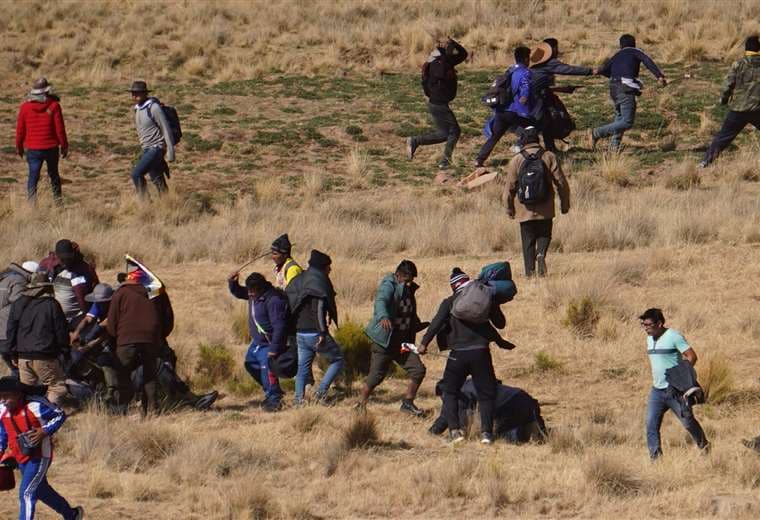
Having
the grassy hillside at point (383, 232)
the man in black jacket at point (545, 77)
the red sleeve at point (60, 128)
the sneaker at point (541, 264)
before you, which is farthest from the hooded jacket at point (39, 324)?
the man in black jacket at point (545, 77)

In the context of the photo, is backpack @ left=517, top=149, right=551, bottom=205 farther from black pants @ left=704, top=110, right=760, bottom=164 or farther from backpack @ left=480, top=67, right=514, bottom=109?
black pants @ left=704, top=110, right=760, bottom=164

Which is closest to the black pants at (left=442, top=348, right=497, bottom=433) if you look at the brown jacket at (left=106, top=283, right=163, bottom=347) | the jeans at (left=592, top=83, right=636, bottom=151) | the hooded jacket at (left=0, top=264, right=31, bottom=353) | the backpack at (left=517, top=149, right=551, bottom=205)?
the brown jacket at (left=106, top=283, right=163, bottom=347)

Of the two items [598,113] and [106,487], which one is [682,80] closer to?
[598,113]

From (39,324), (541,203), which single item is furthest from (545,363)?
(39,324)

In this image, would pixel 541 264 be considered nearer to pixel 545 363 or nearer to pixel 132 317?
pixel 545 363

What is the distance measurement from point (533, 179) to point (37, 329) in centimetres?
617

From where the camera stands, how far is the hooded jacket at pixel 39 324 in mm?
12203

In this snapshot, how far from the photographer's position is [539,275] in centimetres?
1720

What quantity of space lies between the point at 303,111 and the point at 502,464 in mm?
16131

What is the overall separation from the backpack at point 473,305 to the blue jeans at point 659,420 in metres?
1.45

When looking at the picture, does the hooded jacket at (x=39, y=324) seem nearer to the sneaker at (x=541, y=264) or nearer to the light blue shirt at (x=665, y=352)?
the light blue shirt at (x=665, y=352)

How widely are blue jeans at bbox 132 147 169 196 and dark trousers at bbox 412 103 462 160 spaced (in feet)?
12.8

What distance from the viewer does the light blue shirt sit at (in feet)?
37.4

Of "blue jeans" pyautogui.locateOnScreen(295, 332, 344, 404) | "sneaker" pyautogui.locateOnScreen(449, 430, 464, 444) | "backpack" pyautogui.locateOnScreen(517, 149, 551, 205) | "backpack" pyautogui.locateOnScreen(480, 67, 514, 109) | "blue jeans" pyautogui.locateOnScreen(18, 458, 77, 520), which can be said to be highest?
"backpack" pyautogui.locateOnScreen(480, 67, 514, 109)
